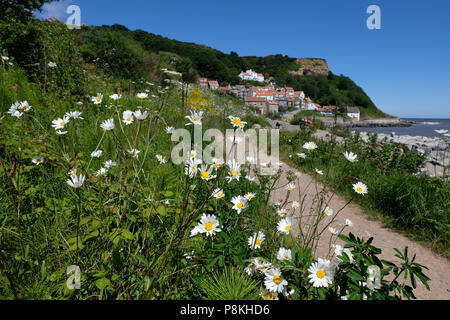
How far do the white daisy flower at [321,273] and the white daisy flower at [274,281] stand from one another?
0.41 feet

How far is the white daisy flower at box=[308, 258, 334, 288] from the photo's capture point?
3.13 feet

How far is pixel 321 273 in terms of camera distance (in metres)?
0.99

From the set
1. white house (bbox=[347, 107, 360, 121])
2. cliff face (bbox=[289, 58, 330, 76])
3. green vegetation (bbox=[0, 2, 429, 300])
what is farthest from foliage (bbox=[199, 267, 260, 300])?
cliff face (bbox=[289, 58, 330, 76])

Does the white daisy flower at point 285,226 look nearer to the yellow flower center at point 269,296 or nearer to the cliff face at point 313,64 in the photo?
the yellow flower center at point 269,296

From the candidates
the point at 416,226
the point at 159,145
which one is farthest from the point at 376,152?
the point at 159,145

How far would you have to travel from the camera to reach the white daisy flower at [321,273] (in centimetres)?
95

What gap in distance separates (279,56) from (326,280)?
4199 inches

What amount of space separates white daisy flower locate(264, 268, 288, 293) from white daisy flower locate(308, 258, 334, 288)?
0.41 ft

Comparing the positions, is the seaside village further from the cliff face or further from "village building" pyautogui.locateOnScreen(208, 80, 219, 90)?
the cliff face

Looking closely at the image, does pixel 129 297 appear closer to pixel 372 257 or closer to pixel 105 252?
pixel 105 252

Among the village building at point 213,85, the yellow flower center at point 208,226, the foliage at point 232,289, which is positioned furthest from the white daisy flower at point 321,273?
the village building at point 213,85

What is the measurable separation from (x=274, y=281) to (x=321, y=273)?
0.21 metres

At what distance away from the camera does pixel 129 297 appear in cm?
107
